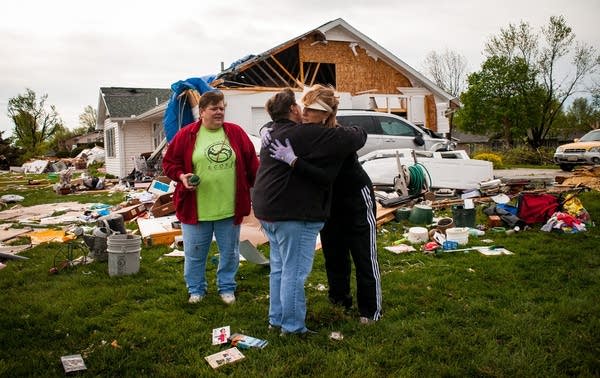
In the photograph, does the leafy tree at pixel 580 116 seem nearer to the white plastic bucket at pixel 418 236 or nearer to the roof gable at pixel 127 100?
the roof gable at pixel 127 100

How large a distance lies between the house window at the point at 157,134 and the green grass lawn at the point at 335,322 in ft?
54.1

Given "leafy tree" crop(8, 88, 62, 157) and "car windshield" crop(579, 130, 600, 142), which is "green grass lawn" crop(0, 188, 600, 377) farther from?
"leafy tree" crop(8, 88, 62, 157)

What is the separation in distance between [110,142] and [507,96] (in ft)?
93.1

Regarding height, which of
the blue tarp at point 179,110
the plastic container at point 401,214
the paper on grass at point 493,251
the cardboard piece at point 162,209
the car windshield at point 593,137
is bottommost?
the paper on grass at point 493,251

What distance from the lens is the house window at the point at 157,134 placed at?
21231mm

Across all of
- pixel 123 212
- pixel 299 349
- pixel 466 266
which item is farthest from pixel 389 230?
pixel 123 212

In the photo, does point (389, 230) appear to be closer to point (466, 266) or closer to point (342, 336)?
point (466, 266)

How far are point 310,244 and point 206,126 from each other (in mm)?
1523

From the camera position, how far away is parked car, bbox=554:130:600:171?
17.5 meters

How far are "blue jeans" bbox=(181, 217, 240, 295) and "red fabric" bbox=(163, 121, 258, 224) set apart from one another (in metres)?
0.09

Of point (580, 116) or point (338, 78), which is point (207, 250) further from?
point (580, 116)

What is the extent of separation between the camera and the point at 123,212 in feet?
29.0

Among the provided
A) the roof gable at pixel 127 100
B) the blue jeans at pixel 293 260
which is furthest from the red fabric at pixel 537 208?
the roof gable at pixel 127 100

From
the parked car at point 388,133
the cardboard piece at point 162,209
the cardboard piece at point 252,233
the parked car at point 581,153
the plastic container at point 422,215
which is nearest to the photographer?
the cardboard piece at point 252,233
